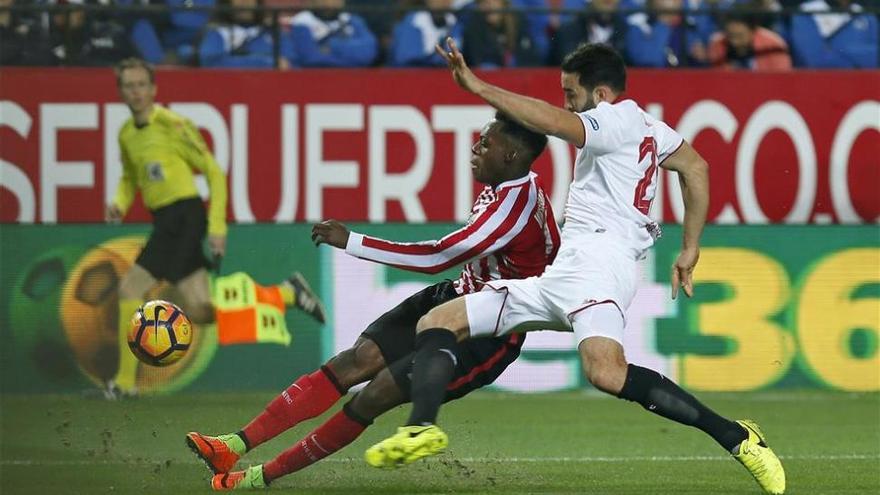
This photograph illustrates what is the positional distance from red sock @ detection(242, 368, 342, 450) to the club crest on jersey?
5182 mm

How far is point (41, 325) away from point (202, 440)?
16.9 ft

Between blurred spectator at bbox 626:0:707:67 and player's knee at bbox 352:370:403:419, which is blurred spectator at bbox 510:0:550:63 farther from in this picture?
player's knee at bbox 352:370:403:419

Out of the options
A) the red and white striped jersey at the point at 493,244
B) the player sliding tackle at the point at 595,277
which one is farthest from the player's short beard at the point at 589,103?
the red and white striped jersey at the point at 493,244

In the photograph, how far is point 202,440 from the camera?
7.35 metres

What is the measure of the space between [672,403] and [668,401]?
0.02 meters

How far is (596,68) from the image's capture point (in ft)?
24.1

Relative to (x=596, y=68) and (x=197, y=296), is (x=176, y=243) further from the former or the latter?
(x=596, y=68)

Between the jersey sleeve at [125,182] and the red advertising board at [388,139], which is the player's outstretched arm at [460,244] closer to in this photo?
the jersey sleeve at [125,182]

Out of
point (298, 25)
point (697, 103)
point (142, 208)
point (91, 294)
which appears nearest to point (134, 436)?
point (91, 294)

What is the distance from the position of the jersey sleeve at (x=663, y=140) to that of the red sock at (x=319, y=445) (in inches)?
72.2

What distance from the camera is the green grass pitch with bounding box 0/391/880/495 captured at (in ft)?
25.5

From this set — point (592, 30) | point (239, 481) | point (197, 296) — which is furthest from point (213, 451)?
point (592, 30)

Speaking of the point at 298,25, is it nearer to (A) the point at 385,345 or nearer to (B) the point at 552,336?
(B) the point at 552,336

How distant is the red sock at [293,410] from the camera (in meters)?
7.52
